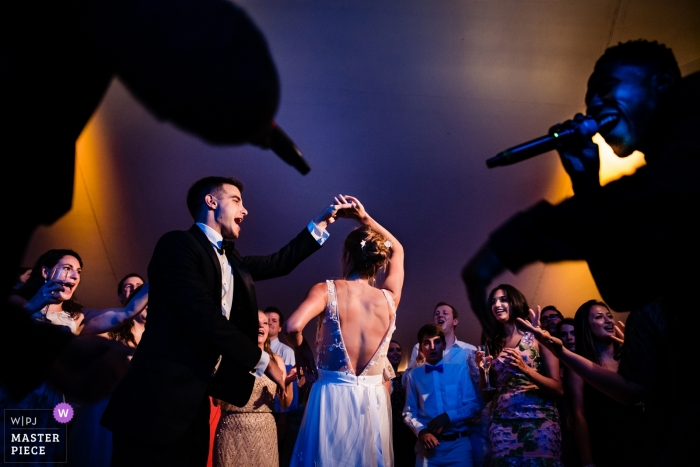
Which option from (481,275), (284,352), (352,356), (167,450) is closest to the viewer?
(481,275)

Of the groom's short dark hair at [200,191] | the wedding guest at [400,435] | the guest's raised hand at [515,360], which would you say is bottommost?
the wedding guest at [400,435]

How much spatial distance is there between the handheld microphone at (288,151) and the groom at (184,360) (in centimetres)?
71

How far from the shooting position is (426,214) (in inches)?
233

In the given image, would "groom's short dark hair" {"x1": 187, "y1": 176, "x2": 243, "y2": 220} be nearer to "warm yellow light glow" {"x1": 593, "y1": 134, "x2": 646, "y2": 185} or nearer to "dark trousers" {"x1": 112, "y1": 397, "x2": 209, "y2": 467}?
"dark trousers" {"x1": 112, "y1": 397, "x2": 209, "y2": 467}

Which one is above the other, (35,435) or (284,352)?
(284,352)

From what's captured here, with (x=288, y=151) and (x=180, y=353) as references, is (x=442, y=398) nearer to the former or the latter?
(x=180, y=353)

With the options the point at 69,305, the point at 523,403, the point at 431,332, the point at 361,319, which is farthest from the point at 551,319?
the point at 69,305

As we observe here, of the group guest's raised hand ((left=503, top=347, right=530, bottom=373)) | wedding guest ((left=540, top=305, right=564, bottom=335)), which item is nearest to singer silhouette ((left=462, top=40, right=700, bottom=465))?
guest's raised hand ((left=503, top=347, right=530, bottom=373))

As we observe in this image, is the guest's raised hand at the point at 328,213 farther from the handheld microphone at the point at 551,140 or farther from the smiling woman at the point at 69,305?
the handheld microphone at the point at 551,140

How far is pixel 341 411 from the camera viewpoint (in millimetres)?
2801

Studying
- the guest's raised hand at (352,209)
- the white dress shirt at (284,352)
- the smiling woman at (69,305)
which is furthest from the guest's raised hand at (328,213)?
the white dress shirt at (284,352)

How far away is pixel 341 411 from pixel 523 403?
1.16 m

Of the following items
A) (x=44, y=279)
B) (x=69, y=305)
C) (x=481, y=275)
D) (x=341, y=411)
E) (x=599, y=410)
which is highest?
(x=44, y=279)

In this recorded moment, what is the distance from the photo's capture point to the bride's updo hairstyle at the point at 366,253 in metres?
3.13
